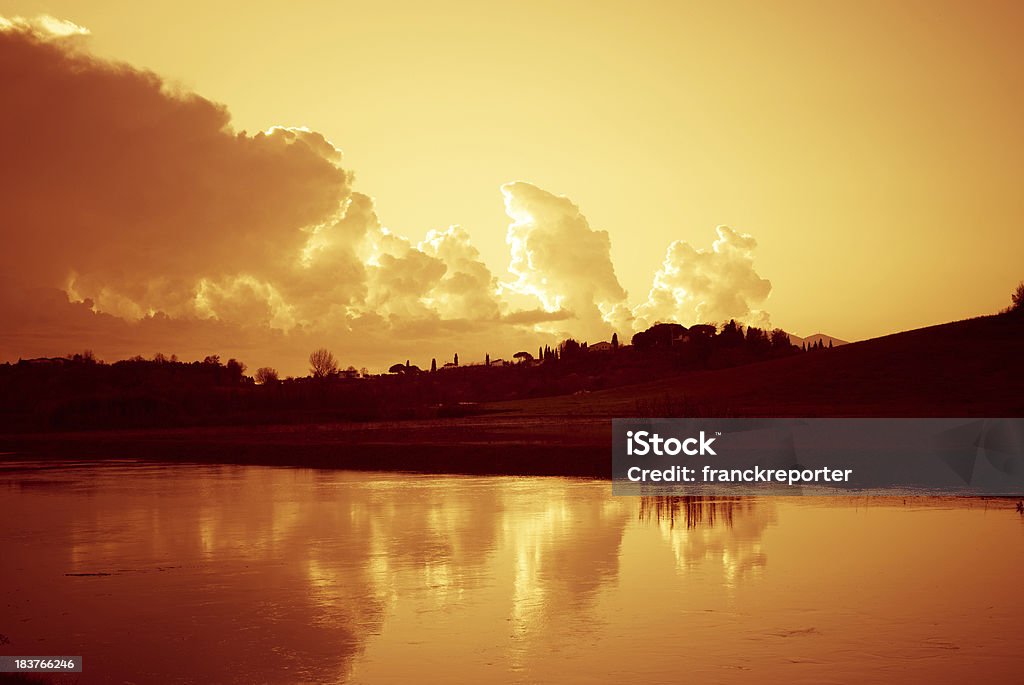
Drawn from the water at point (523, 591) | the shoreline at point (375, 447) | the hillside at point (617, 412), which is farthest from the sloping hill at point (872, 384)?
the water at point (523, 591)

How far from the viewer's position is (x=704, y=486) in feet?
134

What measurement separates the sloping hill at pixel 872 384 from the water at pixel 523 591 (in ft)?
105

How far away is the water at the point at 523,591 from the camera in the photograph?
15664 mm

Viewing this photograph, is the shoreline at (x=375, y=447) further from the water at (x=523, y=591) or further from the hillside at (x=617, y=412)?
the water at (x=523, y=591)

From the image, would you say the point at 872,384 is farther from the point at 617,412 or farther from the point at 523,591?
the point at 523,591

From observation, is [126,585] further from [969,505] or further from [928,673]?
[969,505]

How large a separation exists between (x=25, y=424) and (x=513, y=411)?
5260 centimetres

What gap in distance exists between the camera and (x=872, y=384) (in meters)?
79.2

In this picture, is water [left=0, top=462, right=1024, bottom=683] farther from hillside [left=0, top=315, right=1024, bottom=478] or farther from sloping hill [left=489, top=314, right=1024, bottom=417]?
sloping hill [left=489, top=314, right=1024, bottom=417]

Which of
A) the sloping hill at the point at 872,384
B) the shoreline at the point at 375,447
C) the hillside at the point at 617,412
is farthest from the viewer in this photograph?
the sloping hill at the point at 872,384

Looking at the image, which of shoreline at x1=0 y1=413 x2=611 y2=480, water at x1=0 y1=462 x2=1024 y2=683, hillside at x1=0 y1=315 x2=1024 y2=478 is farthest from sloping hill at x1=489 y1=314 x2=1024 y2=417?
water at x1=0 y1=462 x2=1024 y2=683

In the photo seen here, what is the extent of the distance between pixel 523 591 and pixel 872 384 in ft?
209

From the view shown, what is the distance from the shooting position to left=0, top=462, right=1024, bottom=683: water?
15.7 meters

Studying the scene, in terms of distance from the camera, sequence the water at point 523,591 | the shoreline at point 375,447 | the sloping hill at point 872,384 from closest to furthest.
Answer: the water at point 523,591, the shoreline at point 375,447, the sloping hill at point 872,384
